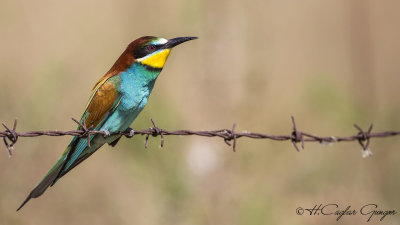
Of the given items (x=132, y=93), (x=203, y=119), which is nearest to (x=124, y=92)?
(x=132, y=93)

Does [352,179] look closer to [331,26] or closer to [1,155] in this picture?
[1,155]

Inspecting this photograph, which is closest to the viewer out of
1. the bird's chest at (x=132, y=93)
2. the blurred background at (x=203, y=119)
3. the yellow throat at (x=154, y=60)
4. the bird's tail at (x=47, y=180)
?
the bird's tail at (x=47, y=180)

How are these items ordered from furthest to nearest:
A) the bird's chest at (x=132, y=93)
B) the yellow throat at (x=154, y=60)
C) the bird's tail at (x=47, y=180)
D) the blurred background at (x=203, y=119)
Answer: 1. the blurred background at (x=203, y=119)
2. the yellow throat at (x=154, y=60)
3. the bird's chest at (x=132, y=93)
4. the bird's tail at (x=47, y=180)

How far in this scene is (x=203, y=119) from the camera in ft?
20.2

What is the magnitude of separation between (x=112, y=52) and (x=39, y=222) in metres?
2.61

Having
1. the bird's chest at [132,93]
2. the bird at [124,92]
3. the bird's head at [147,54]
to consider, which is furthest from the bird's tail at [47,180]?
the bird's head at [147,54]

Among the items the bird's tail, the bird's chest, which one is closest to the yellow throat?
the bird's chest

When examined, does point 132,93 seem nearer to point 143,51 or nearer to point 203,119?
point 143,51

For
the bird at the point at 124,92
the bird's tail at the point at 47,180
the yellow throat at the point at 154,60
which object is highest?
the yellow throat at the point at 154,60

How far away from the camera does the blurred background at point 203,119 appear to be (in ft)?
15.3

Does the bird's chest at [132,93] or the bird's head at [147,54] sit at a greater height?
the bird's head at [147,54]

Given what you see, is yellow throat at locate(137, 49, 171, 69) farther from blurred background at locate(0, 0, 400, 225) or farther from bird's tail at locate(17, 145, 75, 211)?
bird's tail at locate(17, 145, 75, 211)

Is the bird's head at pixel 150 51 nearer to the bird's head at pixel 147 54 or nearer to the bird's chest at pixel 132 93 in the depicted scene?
the bird's head at pixel 147 54

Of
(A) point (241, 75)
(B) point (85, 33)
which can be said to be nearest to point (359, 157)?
(A) point (241, 75)
